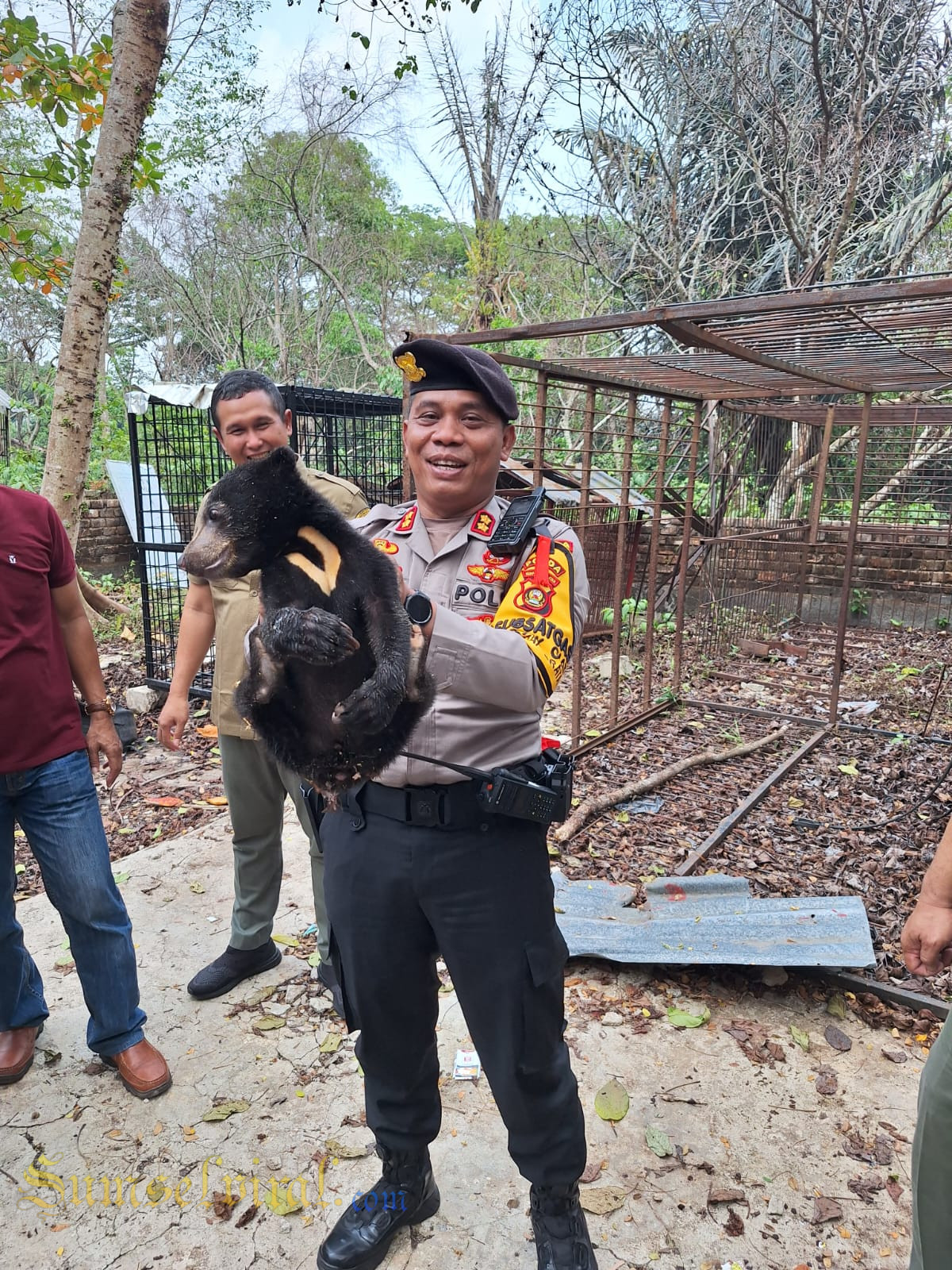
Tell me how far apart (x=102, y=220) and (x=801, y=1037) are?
5.54 metres

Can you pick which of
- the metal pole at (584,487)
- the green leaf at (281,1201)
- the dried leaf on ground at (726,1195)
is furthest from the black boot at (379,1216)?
the metal pole at (584,487)

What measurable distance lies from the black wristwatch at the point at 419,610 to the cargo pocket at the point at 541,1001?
763mm

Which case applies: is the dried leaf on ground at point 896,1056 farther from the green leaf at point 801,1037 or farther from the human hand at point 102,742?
the human hand at point 102,742

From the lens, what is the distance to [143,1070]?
8.10 ft

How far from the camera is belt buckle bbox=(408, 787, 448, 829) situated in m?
1.58

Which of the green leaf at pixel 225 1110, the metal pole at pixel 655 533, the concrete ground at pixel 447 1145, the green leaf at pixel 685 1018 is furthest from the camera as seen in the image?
the metal pole at pixel 655 533

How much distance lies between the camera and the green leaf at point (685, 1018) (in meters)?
2.84

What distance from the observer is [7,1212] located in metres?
2.08

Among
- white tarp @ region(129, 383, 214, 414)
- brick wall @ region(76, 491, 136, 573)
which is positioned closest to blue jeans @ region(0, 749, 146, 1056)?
white tarp @ region(129, 383, 214, 414)

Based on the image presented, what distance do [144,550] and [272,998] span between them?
4.38 metres

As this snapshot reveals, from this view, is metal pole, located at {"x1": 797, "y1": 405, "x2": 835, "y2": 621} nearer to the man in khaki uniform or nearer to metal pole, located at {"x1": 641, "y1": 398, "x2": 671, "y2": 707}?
metal pole, located at {"x1": 641, "y1": 398, "x2": 671, "y2": 707}

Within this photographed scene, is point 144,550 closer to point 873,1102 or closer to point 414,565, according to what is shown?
point 414,565

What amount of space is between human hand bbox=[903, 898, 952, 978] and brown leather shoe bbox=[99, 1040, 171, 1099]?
2259mm

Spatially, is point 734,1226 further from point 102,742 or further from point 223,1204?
point 102,742
